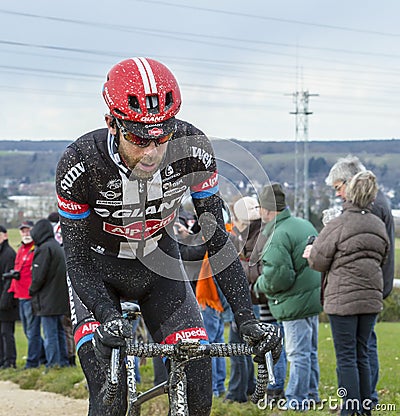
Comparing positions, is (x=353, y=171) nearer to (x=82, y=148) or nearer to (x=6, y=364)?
(x=82, y=148)

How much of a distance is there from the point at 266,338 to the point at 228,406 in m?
3.87

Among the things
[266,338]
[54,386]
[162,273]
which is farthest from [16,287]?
[266,338]

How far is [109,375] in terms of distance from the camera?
11.2ft

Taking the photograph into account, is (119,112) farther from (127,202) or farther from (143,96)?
(127,202)

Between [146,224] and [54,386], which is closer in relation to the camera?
[146,224]

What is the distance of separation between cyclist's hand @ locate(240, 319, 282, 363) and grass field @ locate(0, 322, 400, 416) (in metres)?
3.32

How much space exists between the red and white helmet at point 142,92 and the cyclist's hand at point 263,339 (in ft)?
3.81

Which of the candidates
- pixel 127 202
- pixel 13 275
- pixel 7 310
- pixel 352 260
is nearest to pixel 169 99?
pixel 127 202

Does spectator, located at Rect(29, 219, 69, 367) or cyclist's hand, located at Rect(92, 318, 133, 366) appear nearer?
cyclist's hand, located at Rect(92, 318, 133, 366)

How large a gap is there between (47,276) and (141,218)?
6.74 metres

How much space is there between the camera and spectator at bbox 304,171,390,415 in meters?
6.59

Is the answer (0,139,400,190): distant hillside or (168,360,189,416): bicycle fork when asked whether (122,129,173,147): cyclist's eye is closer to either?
(168,360,189,416): bicycle fork

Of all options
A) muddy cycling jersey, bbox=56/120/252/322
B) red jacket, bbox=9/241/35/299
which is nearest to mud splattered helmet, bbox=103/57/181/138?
muddy cycling jersey, bbox=56/120/252/322

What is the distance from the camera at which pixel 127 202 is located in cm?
425
